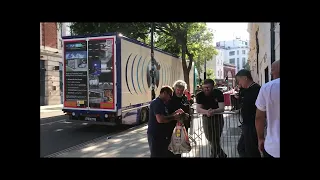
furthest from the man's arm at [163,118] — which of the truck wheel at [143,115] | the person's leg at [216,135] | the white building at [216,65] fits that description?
the white building at [216,65]

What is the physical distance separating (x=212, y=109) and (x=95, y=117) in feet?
19.6

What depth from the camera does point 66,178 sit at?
2545 mm

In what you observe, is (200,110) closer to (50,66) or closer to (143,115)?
(143,115)

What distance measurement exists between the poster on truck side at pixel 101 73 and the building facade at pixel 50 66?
16452 mm

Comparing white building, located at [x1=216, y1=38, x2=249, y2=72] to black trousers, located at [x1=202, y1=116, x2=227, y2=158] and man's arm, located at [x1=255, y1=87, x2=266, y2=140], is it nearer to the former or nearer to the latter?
black trousers, located at [x1=202, y1=116, x2=227, y2=158]

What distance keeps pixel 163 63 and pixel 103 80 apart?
583 cm

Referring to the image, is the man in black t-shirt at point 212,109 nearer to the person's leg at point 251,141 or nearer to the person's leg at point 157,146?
the person's leg at point 251,141

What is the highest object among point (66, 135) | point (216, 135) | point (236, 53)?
point (236, 53)

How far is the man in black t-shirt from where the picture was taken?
5.84 m

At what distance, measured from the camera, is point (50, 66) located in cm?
2708

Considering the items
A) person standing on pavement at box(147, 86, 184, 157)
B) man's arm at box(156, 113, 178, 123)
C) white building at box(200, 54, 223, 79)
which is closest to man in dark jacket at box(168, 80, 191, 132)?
person standing on pavement at box(147, 86, 184, 157)

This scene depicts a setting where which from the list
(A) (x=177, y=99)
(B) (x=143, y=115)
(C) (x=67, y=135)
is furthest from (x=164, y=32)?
(A) (x=177, y=99)

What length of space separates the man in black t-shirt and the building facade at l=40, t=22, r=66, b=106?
22276 mm
